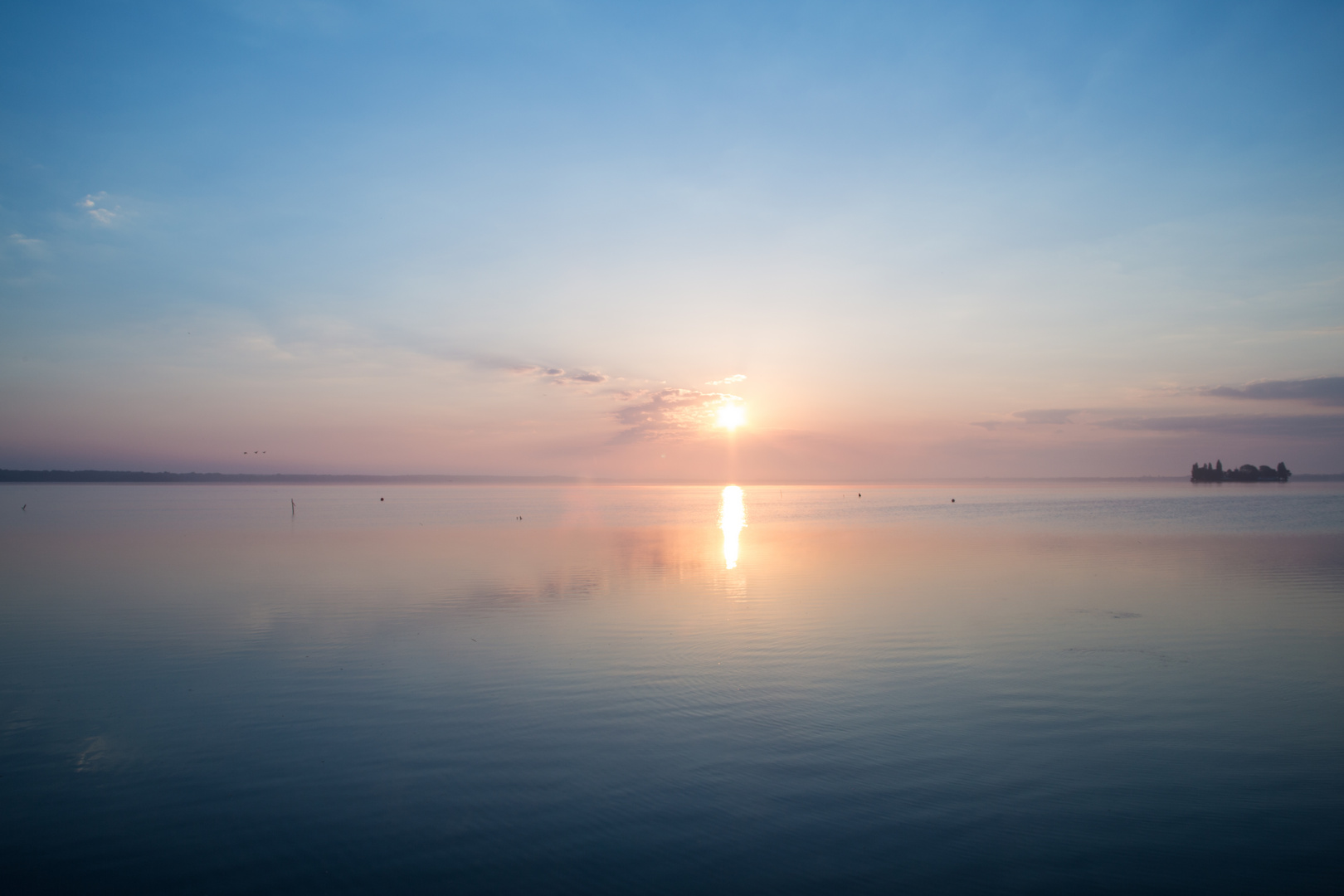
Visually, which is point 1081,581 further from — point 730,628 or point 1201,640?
point 730,628

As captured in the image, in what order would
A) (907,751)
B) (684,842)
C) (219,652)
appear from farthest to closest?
(219,652) → (907,751) → (684,842)

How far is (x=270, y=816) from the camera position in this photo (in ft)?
21.6

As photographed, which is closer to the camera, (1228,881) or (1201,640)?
(1228,881)

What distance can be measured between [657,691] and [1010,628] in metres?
8.00

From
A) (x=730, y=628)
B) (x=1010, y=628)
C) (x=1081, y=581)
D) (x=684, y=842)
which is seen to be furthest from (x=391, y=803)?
(x=1081, y=581)

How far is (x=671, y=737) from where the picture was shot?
8.62 meters

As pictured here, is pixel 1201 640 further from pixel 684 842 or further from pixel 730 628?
pixel 684 842

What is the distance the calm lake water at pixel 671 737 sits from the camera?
5883mm

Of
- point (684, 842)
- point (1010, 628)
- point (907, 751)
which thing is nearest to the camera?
point (684, 842)

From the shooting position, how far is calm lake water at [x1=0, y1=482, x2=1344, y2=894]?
588 centimetres

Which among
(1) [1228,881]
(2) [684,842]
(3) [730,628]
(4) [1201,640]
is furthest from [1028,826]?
(4) [1201,640]

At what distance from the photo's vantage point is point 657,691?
10383 mm

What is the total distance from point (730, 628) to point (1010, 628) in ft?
18.0

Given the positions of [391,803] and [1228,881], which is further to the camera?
[391,803]
